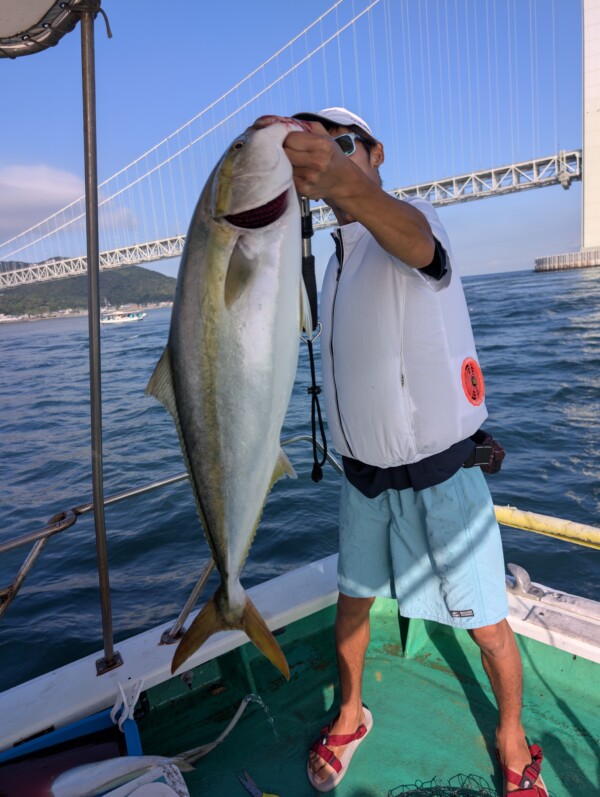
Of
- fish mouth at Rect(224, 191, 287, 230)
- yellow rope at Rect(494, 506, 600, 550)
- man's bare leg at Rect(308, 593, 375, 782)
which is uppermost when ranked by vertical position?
fish mouth at Rect(224, 191, 287, 230)

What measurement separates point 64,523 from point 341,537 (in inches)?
41.6

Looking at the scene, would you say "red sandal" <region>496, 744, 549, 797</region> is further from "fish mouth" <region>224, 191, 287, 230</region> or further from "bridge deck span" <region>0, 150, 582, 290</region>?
"bridge deck span" <region>0, 150, 582, 290</region>

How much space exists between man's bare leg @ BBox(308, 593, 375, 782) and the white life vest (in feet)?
2.36

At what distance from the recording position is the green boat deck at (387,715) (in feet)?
7.22

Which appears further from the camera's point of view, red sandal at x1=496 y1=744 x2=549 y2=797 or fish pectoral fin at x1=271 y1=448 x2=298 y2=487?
red sandal at x1=496 y1=744 x2=549 y2=797

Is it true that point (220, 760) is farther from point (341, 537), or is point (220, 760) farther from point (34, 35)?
point (34, 35)

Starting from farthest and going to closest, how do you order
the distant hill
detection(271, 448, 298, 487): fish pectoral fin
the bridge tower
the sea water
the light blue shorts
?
the distant hill < the bridge tower < the sea water < the light blue shorts < detection(271, 448, 298, 487): fish pectoral fin

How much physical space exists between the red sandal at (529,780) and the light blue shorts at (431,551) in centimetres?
60

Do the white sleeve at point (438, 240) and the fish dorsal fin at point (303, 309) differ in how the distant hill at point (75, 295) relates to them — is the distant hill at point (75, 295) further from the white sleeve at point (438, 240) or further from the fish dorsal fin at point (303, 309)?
the fish dorsal fin at point (303, 309)

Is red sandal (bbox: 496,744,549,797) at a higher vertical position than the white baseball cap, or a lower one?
lower

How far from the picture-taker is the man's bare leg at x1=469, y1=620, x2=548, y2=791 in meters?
1.99

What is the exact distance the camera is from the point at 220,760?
2.29m

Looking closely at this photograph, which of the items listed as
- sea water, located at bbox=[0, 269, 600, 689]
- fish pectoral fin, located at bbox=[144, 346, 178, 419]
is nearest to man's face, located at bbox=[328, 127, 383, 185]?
fish pectoral fin, located at bbox=[144, 346, 178, 419]

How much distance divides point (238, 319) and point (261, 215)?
9.6 inches
